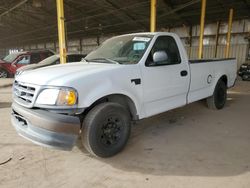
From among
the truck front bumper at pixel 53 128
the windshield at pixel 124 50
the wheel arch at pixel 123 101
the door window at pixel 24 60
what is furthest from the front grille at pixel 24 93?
the door window at pixel 24 60

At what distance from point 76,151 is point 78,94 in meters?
1.16

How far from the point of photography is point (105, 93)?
289 cm

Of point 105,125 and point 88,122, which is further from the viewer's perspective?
point 105,125

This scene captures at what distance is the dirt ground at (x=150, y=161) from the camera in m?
2.60

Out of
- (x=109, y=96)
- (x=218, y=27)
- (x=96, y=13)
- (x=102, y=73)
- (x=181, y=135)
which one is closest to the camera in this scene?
(x=102, y=73)

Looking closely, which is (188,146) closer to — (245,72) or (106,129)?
(106,129)

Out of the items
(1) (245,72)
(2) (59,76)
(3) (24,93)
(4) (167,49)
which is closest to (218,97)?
(4) (167,49)

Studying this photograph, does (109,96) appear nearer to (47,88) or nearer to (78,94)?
(78,94)

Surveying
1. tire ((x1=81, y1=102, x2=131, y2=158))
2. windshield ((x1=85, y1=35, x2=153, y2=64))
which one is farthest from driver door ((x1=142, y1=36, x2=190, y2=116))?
tire ((x1=81, y1=102, x2=131, y2=158))

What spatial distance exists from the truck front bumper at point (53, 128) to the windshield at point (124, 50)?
1.29 metres

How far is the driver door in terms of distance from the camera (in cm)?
348

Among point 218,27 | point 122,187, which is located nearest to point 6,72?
point 122,187

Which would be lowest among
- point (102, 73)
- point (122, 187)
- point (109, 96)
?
point (122, 187)

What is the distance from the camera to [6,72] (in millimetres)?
12734
